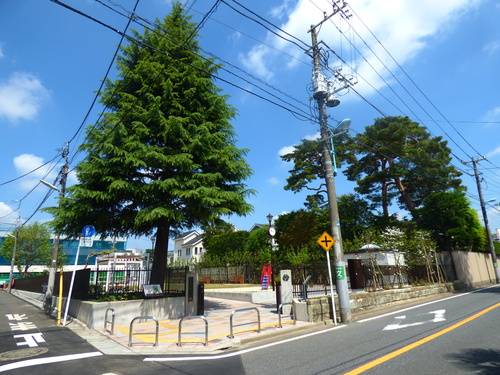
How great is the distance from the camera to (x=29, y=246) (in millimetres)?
48594

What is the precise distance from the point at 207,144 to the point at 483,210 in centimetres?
2758

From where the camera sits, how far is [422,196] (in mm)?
29938

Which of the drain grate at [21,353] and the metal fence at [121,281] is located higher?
the metal fence at [121,281]

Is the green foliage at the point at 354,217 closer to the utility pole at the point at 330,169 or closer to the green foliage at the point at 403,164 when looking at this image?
the green foliage at the point at 403,164

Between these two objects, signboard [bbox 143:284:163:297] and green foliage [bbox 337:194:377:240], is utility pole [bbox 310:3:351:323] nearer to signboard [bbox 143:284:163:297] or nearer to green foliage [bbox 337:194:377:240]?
signboard [bbox 143:284:163:297]

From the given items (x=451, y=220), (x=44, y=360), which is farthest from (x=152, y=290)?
(x=451, y=220)

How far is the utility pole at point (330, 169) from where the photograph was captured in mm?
10039

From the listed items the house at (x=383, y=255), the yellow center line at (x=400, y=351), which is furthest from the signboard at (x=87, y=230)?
the house at (x=383, y=255)

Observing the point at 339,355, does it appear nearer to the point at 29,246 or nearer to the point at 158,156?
the point at 158,156

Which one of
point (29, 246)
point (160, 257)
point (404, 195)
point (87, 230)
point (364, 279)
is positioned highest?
point (404, 195)

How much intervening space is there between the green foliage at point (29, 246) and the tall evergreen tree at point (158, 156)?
46.0 metres

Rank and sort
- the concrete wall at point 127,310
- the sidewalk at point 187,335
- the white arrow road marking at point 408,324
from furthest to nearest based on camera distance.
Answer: the concrete wall at point 127,310, the white arrow road marking at point 408,324, the sidewalk at point 187,335

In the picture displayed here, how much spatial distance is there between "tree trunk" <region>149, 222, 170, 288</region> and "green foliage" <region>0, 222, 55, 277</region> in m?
47.6

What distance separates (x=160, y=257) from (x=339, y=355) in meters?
8.76
